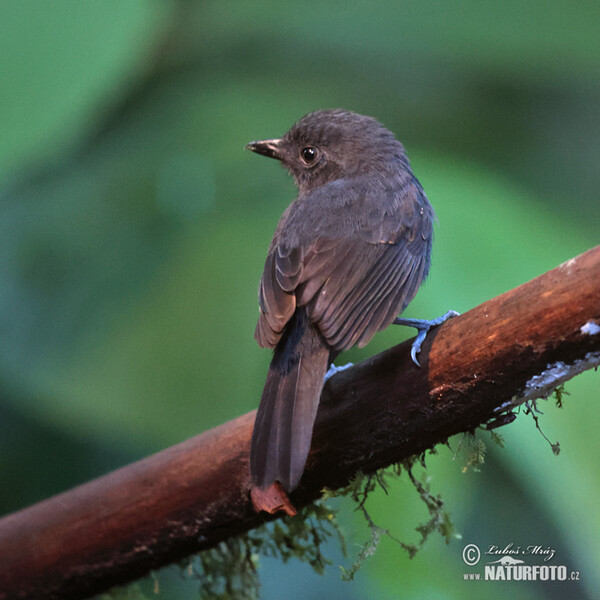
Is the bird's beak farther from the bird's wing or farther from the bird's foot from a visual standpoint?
the bird's foot

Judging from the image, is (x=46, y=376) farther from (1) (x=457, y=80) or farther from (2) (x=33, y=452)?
(1) (x=457, y=80)

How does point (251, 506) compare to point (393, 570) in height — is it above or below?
above

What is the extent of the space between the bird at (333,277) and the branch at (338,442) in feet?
0.34

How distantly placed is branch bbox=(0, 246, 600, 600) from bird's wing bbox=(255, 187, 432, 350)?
16 centimetres

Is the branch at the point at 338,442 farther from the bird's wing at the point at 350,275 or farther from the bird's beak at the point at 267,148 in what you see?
the bird's beak at the point at 267,148

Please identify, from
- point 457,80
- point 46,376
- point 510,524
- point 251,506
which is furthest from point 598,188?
point 46,376

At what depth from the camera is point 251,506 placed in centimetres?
211

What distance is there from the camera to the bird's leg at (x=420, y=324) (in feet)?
6.27

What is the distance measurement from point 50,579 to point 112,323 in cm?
95

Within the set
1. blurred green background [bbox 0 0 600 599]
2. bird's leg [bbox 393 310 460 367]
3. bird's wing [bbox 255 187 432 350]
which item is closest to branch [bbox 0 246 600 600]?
bird's leg [bbox 393 310 460 367]

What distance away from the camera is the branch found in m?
1.70
